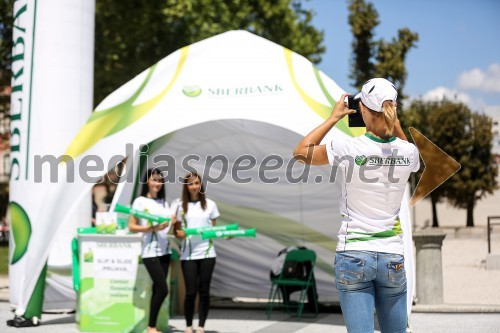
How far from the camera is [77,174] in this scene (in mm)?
8422

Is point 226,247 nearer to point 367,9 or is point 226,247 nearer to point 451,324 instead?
point 451,324

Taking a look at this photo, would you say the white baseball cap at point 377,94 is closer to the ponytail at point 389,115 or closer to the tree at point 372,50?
the ponytail at point 389,115

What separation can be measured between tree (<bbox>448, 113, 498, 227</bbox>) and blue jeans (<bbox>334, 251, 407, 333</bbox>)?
37.9 meters

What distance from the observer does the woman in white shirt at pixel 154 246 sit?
771 centimetres

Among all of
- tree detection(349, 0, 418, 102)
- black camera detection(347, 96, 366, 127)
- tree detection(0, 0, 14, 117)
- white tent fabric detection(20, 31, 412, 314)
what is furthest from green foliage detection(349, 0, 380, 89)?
black camera detection(347, 96, 366, 127)

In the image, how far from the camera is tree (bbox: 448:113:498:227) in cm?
4078

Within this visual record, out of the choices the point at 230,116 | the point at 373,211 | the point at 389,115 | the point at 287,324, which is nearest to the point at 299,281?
the point at 287,324

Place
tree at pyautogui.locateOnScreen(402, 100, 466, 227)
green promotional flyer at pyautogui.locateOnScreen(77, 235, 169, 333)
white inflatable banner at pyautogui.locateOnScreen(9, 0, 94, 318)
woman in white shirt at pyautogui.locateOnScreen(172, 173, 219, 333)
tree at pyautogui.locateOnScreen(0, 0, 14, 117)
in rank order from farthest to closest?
1. tree at pyautogui.locateOnScreen(402, 100, 466, 227)
2. tree at pyautogui.locateOnScreen(0, 0, 14, 117)
3. white inflatable banner at pyautogui.locateOnScreen(9, 0, 94, 318)
4. green promotional flyer at pyautogui.locateOnScreen(77, 235, 169, 333)
5. woman in white shirt at pyautogui.locateOnScreen(172, 173, 219, 333)

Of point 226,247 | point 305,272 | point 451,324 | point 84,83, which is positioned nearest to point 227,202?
point 226,247

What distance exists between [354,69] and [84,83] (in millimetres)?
15985

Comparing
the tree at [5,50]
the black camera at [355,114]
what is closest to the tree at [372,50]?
the tree at [5,50]

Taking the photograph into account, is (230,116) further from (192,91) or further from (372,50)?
(372,50)

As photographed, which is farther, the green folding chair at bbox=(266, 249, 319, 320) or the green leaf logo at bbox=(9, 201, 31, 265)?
the green folding chair at bbox=(266, 249, 319, 320)

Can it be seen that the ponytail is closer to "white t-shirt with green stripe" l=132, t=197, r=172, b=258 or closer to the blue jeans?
the blue jeans
